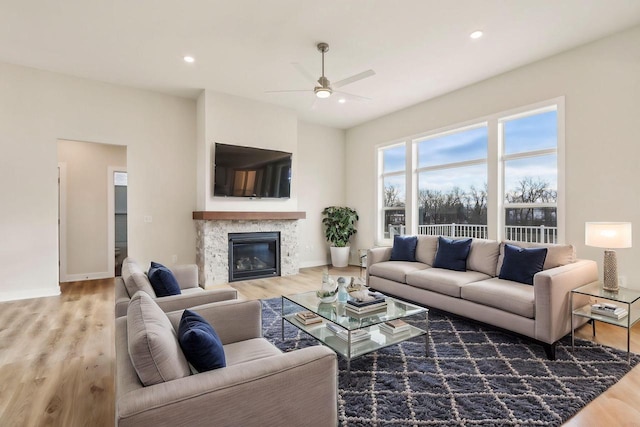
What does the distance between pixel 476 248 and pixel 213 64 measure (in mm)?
4064

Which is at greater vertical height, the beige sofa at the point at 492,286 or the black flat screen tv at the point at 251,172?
the black flat screen tv at the point at 251,172

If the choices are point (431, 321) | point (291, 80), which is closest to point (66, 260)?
point (291, 80)

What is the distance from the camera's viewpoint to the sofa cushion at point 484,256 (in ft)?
12.2

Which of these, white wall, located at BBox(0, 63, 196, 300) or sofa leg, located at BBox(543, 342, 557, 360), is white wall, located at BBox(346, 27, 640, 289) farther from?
white wall, located at BBox(0, 63, 196, 300)

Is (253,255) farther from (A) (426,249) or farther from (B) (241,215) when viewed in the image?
(A) (426,249)

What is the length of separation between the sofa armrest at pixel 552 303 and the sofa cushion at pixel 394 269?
1.48 m

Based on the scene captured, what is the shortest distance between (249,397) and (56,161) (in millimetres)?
4978

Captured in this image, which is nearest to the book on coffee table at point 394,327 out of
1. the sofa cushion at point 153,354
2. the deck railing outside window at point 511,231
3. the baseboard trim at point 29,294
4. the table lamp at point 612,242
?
the sofa cushion at point 153,354

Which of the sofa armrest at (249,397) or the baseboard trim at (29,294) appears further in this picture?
the baseboard trim at (29,294)

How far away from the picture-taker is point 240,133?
5.40 m

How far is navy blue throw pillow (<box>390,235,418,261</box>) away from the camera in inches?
178

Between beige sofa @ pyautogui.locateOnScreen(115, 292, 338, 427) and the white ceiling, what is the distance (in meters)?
2.96

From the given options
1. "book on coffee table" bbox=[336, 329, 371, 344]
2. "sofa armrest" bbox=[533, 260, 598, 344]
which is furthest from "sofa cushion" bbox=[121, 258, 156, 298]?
"sofa armrest" bbox=[533, 260, 598, 344]

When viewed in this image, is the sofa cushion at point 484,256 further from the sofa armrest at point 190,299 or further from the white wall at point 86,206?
the white wall at point 86,206
